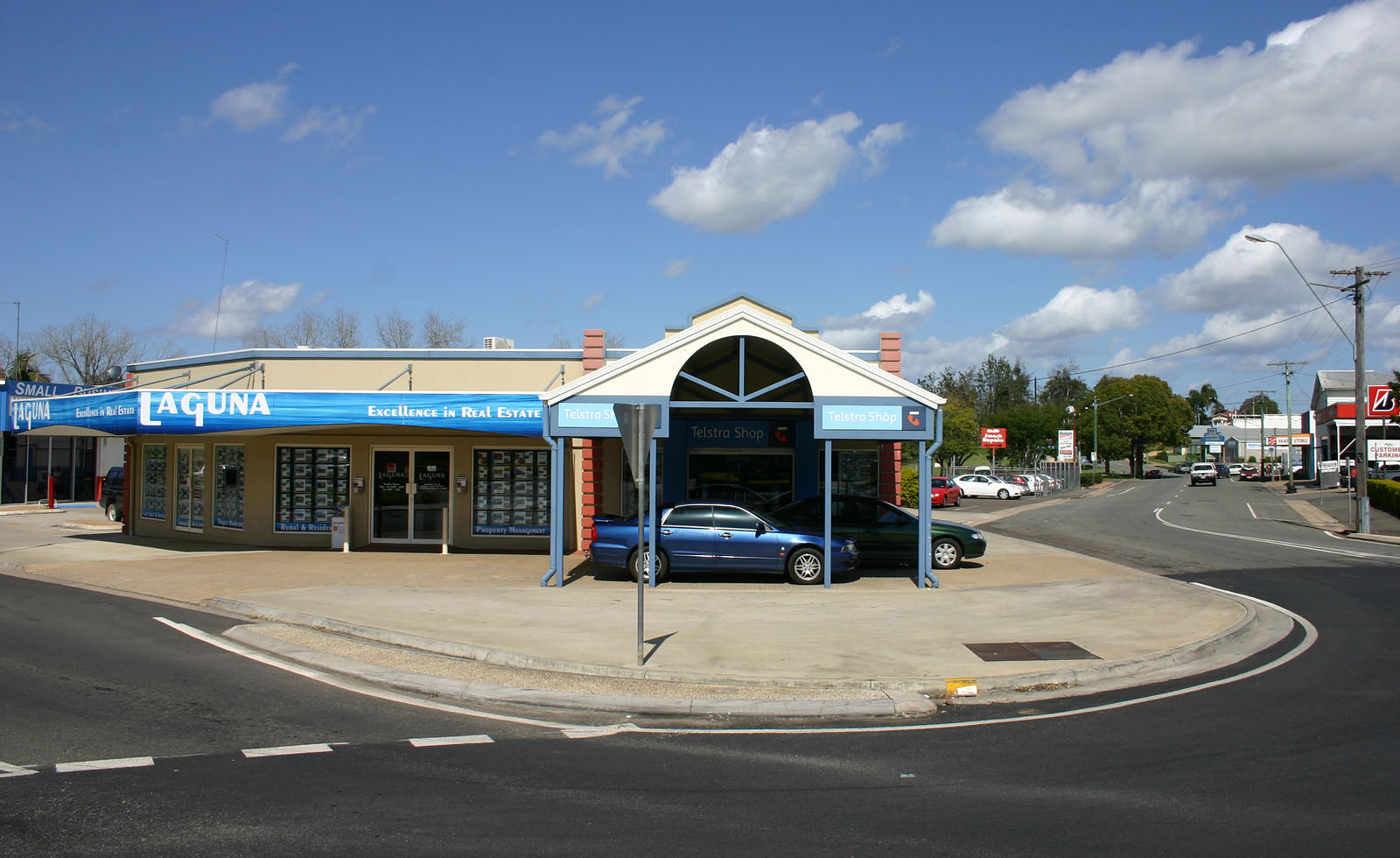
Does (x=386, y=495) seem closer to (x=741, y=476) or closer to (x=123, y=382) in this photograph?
(x=741, y=476)

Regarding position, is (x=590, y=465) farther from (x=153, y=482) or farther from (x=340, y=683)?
(x=153, y=482)

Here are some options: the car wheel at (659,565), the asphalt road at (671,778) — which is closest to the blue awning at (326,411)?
the car wheel at (659,565)

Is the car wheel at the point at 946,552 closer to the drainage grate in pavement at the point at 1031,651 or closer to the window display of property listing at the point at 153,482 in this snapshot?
the drainage grate in pavement at the point at 1031,651

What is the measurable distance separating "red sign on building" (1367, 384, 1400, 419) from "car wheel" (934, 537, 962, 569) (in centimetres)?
2555

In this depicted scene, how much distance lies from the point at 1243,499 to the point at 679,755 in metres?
53.6

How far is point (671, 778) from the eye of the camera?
6434mm

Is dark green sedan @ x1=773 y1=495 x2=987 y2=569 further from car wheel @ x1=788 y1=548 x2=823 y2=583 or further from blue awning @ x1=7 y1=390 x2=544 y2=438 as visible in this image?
blue awning @ x1=7 y1=390 x2=544 y2=438

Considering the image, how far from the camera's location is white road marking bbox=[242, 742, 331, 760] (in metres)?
6.82

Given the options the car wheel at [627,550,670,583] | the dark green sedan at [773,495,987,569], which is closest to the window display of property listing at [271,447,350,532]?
the car wheel at [627,550,670,583]

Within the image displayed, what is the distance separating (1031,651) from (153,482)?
21656 mm

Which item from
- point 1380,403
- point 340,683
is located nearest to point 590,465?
point 340,683

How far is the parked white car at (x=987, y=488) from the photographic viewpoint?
165 ft

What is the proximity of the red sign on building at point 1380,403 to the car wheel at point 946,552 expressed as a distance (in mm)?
25547

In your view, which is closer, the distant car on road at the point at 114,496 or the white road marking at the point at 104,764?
the white road marking at the point at 104,764
